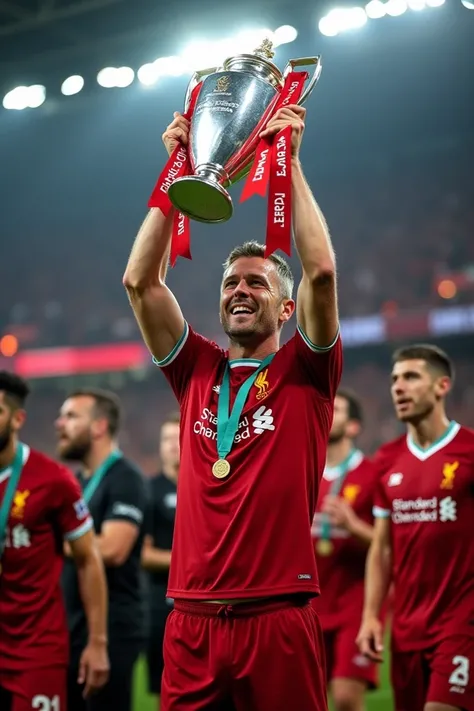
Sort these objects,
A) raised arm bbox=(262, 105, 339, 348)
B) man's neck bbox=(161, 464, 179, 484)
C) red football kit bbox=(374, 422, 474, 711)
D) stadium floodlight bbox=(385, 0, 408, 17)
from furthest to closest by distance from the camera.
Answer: stadium floodlight bbox=(385, 0, 408, 17)
man's neck bbox=(161, 464, 179, 484)
red football kit bbox=(374, 422, 474, 711)
raised arm bbox=(262, 105, 339, 348)

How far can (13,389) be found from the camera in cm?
454

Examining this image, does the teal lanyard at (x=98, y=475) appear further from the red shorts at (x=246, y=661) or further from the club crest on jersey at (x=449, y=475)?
the red shorts at (x=246, y=661)

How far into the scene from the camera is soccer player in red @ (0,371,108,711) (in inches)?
152

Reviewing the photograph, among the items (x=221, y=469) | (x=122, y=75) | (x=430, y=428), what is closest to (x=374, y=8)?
(x=122, y=75)

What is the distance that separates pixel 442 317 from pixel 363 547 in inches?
627

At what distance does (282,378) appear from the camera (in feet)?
9.11

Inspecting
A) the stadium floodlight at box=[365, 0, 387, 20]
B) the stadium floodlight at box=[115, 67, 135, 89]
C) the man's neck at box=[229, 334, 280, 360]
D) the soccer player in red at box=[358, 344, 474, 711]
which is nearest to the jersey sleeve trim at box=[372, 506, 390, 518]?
the soccer player in red at box=[358, 344, 474, 711]

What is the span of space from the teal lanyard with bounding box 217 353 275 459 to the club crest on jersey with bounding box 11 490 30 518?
1.57 m

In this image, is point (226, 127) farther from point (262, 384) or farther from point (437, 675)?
point (437, 675)

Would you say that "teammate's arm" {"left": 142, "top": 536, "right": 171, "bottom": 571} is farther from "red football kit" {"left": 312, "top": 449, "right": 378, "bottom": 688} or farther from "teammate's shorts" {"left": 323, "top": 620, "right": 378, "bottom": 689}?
"teammate's shorts" {"left": 323, "top": 620, "right": 378, "bottom": 689}

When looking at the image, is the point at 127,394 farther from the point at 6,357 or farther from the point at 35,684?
the point at 35,684

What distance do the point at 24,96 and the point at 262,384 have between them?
11516 millimetres

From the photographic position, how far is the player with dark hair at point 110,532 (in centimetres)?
477

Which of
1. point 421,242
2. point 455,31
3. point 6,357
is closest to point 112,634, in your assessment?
point 455,31
